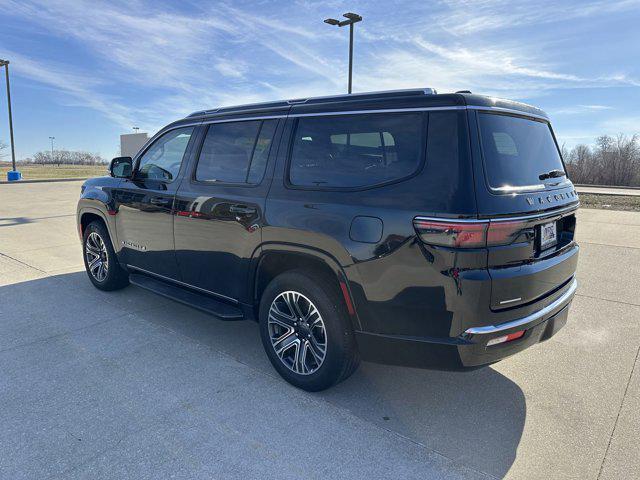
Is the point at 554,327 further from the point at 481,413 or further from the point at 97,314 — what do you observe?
the point at 97,314

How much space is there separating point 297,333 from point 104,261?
3128 millimetres

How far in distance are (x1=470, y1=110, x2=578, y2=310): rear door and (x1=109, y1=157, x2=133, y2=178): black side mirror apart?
348 cm

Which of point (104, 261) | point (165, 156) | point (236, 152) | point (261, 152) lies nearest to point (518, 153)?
point (261, 152)

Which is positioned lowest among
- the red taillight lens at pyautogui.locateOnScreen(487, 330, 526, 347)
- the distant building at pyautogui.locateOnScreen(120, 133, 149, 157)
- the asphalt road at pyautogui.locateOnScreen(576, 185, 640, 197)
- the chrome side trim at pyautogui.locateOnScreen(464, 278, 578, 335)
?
the red taillight lens at pyautogui.locateOnScreen(487, 330, 526, 347)

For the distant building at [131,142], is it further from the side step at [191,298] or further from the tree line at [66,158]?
the tree line at [66,158]

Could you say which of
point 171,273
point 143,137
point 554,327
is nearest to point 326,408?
point 554,327

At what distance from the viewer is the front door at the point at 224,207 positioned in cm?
330

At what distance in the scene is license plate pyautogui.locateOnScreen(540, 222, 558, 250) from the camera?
262 centimetres

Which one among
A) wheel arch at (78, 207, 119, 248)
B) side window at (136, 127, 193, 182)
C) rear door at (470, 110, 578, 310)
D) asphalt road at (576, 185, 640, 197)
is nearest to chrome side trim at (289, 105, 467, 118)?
rear door at (470, 110, 578, 310)

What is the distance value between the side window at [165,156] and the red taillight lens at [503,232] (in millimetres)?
2827

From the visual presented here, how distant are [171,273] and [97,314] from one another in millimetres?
1052

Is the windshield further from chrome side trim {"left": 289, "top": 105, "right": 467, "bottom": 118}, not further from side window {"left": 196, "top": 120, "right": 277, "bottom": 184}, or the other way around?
side window {"left": 196, "top": 120, "right": 277, "bottom": 184}

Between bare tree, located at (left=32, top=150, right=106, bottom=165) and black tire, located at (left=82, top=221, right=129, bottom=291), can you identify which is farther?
bare tree, located at (left=32, top=150, right=106, bottom=165)

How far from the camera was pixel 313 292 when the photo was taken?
2.89 metres
